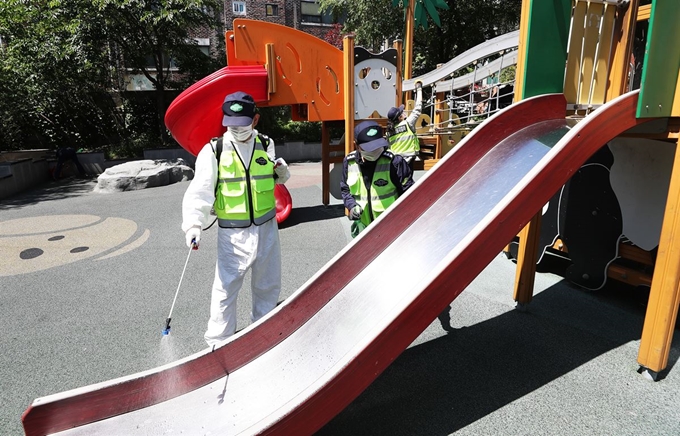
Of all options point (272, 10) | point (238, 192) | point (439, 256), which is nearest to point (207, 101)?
point (238, 192)

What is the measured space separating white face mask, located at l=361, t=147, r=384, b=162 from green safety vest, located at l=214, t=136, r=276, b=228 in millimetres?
820

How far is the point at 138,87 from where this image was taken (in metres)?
19.8

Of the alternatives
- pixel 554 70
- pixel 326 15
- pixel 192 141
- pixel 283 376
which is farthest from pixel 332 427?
pixel 326 15

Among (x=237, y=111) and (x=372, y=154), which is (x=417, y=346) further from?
(x=237, y=111)

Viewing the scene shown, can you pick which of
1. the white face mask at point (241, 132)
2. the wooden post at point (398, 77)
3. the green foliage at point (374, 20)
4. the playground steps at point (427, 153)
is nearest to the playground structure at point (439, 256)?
the white face mask at point (241, 132)

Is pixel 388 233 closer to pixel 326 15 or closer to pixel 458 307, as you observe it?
pixel 458 307

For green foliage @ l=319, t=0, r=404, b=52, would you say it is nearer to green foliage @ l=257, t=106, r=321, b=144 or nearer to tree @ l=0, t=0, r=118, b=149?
green foliage @ l=257, t=106, r=321, b=144

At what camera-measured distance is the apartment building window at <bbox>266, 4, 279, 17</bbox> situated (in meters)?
25.7

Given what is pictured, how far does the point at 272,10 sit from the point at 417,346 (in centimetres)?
2608

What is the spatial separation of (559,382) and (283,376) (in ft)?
6.13

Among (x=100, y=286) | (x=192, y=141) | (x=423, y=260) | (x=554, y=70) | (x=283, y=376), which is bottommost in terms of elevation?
(x=100, y=286)

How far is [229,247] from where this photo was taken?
3217 millimetres

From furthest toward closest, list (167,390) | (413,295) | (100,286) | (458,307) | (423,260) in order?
1. (100,286)
2. (458,307)
3. (423,260)
4. (167,390)
5. (413,295)

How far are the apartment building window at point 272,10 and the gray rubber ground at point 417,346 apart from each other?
22653 mm
